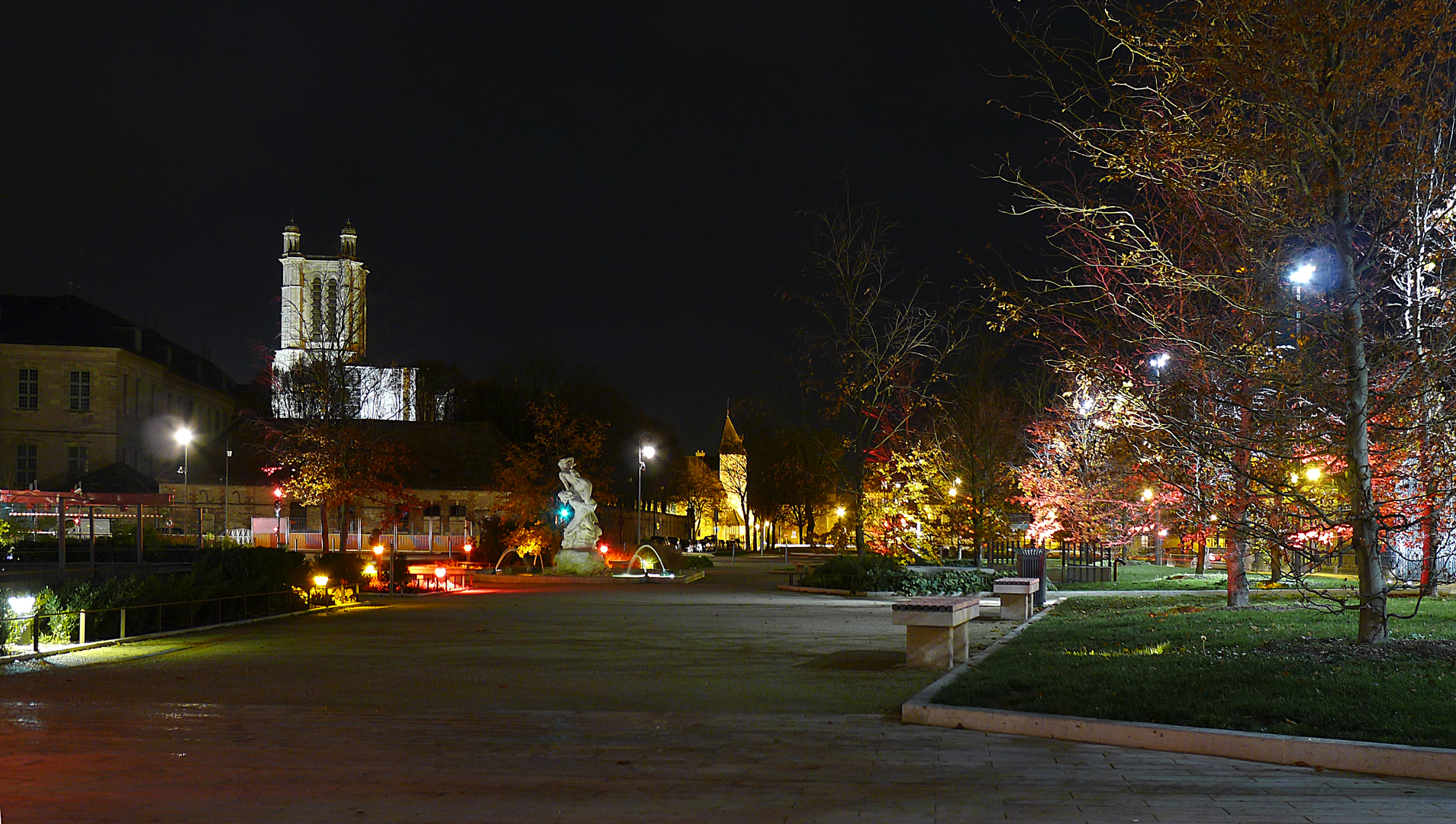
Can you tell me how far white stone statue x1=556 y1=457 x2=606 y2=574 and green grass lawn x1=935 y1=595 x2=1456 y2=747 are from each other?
1062 inches

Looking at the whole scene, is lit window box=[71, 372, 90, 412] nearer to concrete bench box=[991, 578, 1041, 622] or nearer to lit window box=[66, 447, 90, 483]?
lit window box=[66, 447, 90, 483]

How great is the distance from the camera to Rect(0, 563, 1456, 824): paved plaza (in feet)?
22.8

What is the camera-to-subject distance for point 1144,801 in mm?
7039

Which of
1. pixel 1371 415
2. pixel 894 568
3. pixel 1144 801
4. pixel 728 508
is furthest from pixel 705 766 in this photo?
pixel 728 508

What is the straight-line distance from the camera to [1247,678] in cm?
1035

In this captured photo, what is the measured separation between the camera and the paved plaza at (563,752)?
6949mm

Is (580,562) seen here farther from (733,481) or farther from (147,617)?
(733,481)

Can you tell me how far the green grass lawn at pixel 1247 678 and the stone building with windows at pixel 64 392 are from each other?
204 feet

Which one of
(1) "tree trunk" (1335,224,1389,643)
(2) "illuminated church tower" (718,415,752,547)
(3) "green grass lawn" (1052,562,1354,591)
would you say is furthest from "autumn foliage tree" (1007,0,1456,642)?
(2) "illuminated church tower" (718,415,752,547)

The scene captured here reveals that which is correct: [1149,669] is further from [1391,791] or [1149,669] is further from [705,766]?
[705,766]

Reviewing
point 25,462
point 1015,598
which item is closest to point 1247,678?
point 1015,598

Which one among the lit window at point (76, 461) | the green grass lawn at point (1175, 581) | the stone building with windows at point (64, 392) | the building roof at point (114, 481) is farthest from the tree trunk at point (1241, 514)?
the lit window at point (76, 461)

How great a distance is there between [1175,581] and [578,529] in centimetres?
2113

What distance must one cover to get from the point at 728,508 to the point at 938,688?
98912 millimetres
